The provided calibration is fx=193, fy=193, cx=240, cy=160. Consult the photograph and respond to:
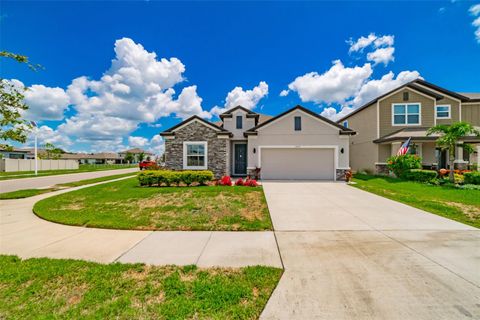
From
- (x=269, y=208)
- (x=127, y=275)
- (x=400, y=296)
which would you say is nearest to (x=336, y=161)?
(x=269, y=208)

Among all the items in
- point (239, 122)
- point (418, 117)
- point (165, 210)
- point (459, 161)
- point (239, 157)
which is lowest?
point (165, 210)

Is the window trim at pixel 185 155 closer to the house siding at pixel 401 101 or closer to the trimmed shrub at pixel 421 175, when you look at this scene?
the trimmed shrub at pixel 421 175

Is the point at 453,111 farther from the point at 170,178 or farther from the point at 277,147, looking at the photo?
the point at 170,178

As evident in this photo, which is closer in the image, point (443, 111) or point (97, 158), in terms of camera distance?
point (443, 111)

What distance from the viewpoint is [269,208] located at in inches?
260

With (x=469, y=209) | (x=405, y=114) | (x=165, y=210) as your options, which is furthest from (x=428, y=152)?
(x=165, y=210)

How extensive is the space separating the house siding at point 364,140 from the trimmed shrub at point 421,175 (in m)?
3.03

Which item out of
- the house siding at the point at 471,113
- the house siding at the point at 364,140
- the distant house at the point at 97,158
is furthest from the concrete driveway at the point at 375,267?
the distant house at the point at 97,158

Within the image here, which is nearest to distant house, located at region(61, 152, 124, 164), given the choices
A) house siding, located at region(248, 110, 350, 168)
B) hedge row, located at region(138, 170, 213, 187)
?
hedge row, located at region(138, 170, 213, 187)

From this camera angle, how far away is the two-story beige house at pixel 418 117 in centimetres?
1420

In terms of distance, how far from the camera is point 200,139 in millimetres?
13383

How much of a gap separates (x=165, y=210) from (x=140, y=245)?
7.54ft

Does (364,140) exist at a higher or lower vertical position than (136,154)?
lower

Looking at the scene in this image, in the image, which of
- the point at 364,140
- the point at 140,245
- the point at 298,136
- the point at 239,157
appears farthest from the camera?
the point at 364,140
